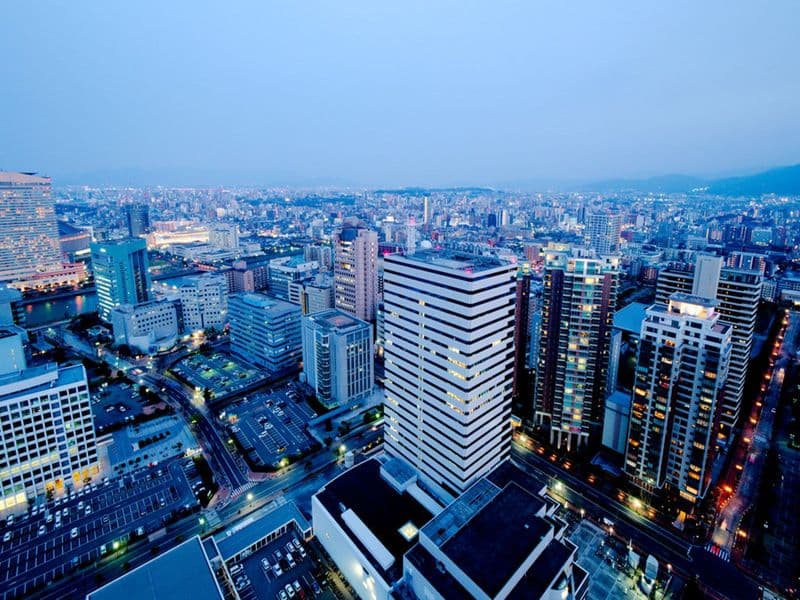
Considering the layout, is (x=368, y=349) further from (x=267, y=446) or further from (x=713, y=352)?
(x=713, y=352)

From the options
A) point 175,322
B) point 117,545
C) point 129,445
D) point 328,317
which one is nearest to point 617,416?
point 328,317

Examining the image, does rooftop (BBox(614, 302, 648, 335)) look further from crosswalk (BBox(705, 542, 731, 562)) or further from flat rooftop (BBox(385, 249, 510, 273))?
flat rooftop (BBox(385, 249, 510, 273))

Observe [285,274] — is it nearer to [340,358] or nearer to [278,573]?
[340,358]

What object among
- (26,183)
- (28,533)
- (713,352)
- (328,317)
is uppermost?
(26,183)

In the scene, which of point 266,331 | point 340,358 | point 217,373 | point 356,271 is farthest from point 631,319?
point 217,373

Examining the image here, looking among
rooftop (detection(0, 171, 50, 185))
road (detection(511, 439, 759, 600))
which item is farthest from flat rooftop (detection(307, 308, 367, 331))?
rooftop (detection(0, 171, 50, 185))

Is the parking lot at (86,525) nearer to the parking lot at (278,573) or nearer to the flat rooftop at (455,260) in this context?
the parking lot at (278,573)

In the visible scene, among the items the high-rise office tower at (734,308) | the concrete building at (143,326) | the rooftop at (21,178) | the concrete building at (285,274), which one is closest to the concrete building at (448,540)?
the high-rise office tower at (734,308)
